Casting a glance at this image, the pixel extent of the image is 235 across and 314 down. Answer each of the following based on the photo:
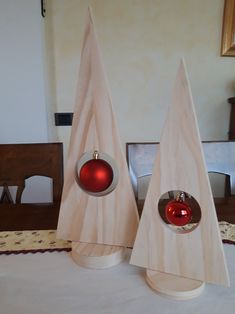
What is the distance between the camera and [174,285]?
41cm

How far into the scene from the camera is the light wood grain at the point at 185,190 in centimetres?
40

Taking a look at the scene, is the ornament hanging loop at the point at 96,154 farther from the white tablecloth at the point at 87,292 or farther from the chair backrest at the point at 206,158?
the chair backrest at the point at 206,158

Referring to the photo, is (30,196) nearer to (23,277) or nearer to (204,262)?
(23,277)

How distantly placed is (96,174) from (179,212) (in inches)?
6.5

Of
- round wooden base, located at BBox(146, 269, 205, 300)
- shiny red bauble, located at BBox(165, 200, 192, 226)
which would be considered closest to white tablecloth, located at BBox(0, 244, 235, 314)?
round wooden base, located at BBox(146, 269, 205, 300)

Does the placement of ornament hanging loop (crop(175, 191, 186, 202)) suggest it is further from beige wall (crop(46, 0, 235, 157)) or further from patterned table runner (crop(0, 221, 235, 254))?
beige wall (crop(46, 0, 235, 157))

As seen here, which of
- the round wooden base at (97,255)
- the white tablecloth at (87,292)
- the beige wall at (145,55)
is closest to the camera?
the white tablecloth at (87,292)

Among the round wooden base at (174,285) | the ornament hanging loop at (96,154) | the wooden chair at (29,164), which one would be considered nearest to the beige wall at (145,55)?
the wooden chair at (29,164)

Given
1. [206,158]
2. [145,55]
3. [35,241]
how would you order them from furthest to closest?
[145,55] < [206,158] < [35,241]

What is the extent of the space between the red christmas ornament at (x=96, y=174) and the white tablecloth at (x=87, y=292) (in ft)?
0.51

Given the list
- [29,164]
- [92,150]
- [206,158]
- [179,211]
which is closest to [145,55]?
[206,158]

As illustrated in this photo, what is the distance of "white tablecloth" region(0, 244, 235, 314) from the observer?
0.37 meters

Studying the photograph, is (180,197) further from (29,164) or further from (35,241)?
(29,164)

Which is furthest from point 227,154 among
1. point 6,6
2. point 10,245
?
point 6,6
